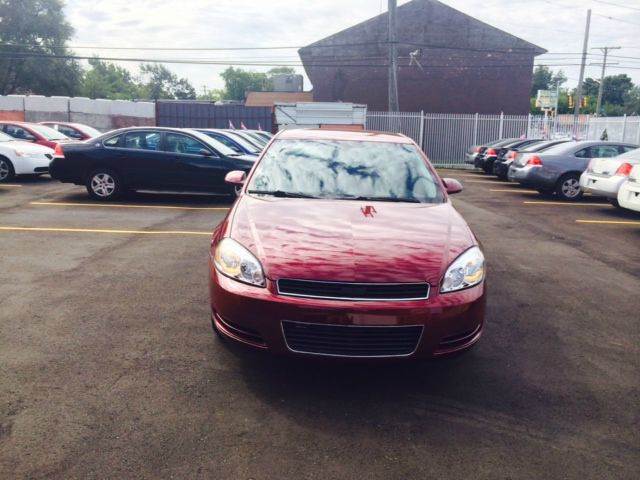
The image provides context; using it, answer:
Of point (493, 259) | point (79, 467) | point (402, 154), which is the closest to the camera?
point (79, 467)

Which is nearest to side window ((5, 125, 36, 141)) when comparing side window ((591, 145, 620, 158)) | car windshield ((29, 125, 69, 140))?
car windshield ((29, 125, 69, 140))

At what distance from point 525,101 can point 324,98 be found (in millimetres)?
12746

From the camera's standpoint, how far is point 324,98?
124 feet

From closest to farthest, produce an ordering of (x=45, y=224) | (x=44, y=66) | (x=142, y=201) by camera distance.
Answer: (x=45, y=224), (x=142, y=201), (x=44, y=66)

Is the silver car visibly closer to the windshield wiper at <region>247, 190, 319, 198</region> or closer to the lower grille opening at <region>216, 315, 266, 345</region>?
the windshield wiper at <region>247, 190, 319, 198</region>

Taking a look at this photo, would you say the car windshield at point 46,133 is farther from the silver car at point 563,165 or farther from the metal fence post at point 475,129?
the metal fence post at point 475,129

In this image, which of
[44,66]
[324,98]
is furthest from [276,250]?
[44,66]

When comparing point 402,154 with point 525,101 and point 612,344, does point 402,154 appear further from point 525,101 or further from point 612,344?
point 525,101

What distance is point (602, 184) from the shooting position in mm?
11102

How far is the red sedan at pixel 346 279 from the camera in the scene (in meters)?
3.23

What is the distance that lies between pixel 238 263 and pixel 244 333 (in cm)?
43

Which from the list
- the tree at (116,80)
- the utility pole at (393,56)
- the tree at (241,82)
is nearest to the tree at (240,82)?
the tree at (241,82)

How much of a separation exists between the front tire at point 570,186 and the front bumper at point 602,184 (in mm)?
1761

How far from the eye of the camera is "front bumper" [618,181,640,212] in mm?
8977
